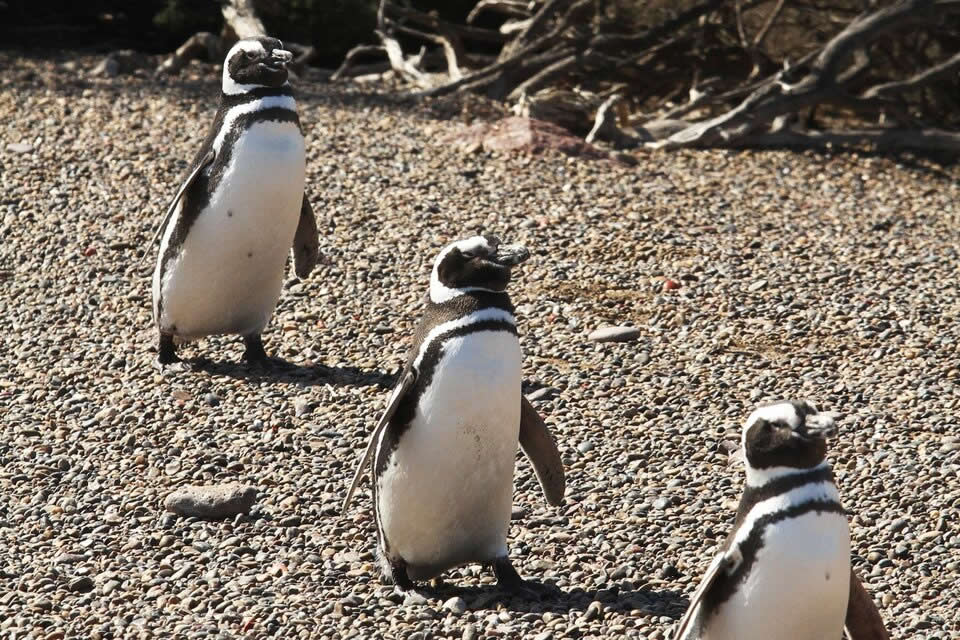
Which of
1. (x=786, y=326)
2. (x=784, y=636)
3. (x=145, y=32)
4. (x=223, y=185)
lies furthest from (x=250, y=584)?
(x=145, y=32)

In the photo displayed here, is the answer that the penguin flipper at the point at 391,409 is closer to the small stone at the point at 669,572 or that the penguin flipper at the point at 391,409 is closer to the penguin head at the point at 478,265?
the penguin head at the point at 478,265

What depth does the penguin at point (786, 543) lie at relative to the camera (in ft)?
10.8

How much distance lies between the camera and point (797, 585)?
3.30m

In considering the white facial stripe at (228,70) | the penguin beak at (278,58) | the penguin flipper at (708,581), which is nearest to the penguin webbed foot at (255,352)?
the white facial stripe at (228,70)

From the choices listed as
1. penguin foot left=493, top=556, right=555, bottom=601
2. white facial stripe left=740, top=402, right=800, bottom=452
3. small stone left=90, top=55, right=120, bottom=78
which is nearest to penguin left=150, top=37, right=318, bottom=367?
penguin foot left=493, top=556, right=555, bottom=601

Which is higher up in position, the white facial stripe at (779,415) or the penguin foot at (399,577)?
the white facial stripe at (779,415)

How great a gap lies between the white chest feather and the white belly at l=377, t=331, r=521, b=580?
909 mm

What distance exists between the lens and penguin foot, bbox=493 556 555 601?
4.07 meters


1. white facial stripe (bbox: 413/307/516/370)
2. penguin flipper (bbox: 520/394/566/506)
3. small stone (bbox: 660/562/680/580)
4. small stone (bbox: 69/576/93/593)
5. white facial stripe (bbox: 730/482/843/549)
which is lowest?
small stone (bbox: 69/576/93/593)

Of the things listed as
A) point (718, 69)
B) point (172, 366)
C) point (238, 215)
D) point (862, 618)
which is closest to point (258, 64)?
point (238, 215)

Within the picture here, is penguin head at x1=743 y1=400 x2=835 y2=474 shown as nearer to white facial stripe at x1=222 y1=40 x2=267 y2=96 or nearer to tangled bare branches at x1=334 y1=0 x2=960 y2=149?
white facial stripe at x1=222 y1=40 x2=267 y2=96

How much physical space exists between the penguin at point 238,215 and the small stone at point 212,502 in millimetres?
1330

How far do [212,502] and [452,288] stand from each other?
1.26 meters

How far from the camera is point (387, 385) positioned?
18.8ft
